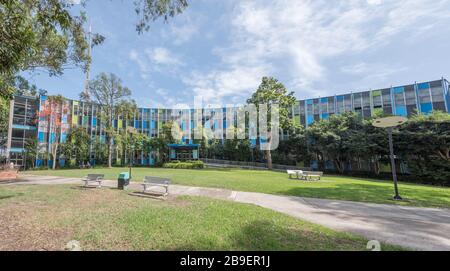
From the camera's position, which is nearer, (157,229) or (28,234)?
(28,234)

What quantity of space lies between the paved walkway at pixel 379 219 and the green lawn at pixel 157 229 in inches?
30.9

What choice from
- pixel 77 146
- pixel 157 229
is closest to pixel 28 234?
pixel 157 229

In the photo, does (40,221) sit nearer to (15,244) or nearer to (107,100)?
(15,244)

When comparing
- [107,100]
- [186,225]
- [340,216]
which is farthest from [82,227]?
[107,100]

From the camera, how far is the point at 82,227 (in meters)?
4.98

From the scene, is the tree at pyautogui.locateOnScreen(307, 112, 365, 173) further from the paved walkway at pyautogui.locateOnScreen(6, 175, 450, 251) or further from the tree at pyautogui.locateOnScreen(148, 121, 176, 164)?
the tree at pyautogui.locateOnScreen(148, 121, 176, 164)

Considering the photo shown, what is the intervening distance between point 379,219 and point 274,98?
2662 centimetres

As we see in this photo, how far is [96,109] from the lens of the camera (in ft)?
150

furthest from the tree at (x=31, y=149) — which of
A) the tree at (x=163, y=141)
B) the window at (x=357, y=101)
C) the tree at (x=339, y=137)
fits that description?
the window at (x=357, y=101)

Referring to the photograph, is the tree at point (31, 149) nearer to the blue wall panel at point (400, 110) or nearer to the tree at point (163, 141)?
the tree at point (163, 141)

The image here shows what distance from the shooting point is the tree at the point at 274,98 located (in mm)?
31328

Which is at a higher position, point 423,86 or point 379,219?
point 423,86

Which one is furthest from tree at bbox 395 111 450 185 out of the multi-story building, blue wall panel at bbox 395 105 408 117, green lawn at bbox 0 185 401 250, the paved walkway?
green lawn at bbox 0 185 401 250

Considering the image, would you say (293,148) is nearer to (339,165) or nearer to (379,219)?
(339,165)
